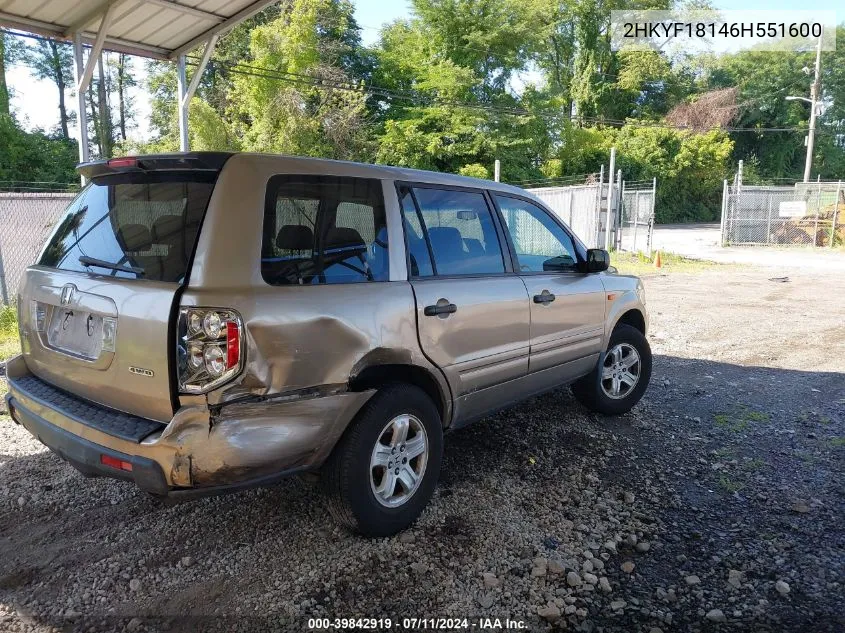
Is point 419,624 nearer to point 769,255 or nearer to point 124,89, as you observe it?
point 769,255

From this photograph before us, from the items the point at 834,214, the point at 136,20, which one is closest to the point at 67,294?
the point at 136,20

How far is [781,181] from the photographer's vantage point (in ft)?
167

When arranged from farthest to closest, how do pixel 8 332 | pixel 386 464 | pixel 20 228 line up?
1. pixel 20 228
2. pixel 8 332
3. pixel 386 464

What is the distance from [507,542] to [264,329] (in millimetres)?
1695

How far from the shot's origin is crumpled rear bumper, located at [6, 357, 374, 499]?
245 centimetres

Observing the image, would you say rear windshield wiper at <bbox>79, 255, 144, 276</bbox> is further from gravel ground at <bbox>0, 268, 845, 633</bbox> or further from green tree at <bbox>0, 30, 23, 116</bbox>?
green tree at <bbox>0, 30, 23, 116</bbox>

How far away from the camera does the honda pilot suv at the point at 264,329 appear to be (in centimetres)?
250

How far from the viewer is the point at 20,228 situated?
785 cm

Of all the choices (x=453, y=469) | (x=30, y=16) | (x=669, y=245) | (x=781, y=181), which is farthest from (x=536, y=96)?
(x=453, y=469)

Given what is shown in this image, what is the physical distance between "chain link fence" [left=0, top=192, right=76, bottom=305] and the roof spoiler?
220 inches

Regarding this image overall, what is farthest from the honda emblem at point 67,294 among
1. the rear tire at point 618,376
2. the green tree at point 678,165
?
the green tree at point 678,165

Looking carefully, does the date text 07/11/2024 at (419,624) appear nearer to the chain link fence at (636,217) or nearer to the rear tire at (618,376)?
the rear tire at (618,376)

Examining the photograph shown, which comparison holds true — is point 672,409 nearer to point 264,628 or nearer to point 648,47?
point 264,628

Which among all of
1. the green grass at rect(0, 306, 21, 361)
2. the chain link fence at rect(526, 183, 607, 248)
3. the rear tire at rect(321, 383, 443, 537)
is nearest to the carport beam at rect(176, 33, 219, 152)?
the green grass at rect(0, 306, 21, 361)
